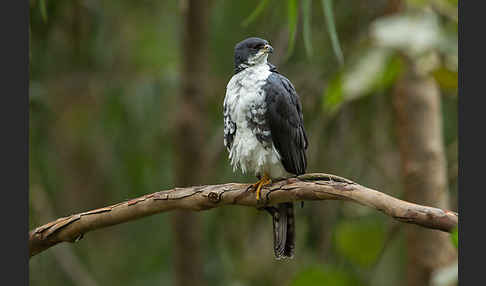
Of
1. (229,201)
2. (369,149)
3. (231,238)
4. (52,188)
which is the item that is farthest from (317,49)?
(229,201)

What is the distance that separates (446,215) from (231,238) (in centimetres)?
377

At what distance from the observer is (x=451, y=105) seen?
511cm

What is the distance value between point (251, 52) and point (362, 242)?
1.86 m

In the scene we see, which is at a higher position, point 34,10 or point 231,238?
point 34,10

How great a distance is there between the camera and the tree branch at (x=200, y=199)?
6.31ft

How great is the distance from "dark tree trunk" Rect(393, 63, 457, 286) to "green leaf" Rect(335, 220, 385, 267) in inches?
8.8

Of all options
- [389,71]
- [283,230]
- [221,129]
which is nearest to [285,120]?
[283,230]

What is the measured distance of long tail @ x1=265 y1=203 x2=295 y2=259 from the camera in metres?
2.54

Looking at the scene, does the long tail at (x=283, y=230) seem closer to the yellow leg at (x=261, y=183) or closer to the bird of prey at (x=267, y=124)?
the bird of prey at (x=267, y=124)

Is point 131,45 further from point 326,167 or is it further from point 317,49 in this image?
point 326,167

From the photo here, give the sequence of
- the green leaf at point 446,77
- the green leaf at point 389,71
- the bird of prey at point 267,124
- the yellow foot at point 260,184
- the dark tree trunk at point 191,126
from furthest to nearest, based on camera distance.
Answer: the dark tree trunk at point 191,126 → the green leaf at point 389,71 → the green leaf at point 446,77 → the bird of prey at point 267,124 → the yellow foot at point 260,184

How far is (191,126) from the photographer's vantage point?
438 cm

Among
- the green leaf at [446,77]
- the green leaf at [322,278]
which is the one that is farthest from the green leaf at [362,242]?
the green leaf at [446,77]

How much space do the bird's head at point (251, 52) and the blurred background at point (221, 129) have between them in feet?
3.32
